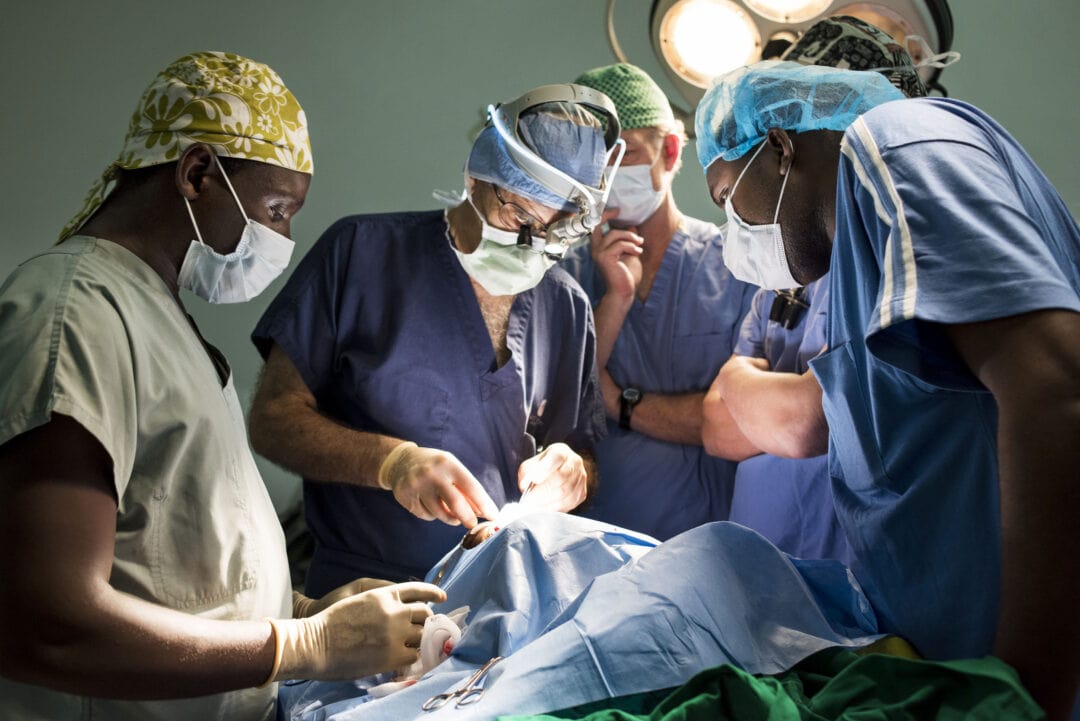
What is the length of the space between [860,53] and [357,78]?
1920 millimetres

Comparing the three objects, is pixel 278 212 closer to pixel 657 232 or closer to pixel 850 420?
pixel 850 420

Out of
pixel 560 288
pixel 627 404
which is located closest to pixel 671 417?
pixel 627 404

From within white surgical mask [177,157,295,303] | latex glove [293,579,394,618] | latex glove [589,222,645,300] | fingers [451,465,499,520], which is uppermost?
white surgical mask [177,157,295,303]

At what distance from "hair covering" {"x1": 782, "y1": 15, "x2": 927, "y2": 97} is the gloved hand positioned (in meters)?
1.22

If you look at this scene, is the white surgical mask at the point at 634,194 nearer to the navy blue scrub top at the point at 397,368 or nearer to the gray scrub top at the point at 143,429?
the navy blue scrub top at the point at 397,368

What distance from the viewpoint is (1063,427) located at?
36.7 inches

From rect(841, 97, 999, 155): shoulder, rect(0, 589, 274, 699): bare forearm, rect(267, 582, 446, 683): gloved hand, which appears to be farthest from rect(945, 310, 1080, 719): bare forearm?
rect(0, 589, 274, 699): bare forearm

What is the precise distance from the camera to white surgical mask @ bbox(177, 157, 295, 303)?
1605 mm

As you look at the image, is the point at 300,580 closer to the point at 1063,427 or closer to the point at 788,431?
the point at 788,431

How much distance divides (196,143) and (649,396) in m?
1.40

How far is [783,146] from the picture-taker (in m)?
1.61

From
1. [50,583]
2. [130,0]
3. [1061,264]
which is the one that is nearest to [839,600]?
[1061,264]

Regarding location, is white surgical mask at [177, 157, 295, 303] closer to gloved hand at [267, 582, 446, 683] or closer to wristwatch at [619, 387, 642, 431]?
gloved hand at [267, 582, 446, 683]

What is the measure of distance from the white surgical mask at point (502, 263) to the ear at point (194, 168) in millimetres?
746
